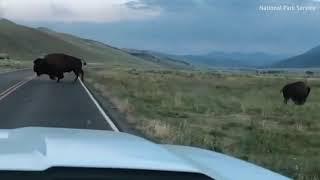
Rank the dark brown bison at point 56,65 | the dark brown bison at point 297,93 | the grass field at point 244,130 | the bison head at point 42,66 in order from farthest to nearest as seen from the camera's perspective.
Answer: the bison head at point 42,66
the dark brown bison at point 56,65
the dark brown bison at point 297,93
the grass field at point 244,130

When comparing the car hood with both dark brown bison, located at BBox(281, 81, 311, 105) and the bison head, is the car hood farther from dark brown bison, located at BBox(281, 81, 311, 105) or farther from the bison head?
the bison head

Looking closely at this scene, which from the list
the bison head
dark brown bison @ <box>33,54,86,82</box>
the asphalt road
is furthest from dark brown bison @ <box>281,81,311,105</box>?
the bison head

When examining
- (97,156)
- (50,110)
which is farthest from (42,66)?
(97,156)

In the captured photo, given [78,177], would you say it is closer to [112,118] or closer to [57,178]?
[57,178]

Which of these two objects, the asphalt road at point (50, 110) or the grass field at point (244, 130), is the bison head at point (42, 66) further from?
the asphalt road at point (50, 110)

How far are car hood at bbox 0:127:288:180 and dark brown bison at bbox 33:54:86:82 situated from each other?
4395 cm

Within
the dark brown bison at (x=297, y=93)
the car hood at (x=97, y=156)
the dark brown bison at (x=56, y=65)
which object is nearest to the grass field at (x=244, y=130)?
the dark brown bison at (x=297, y=93)

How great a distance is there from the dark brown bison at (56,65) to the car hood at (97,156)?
144 ft

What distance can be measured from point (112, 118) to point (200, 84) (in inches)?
1608

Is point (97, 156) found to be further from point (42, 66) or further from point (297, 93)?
point (42, 66)

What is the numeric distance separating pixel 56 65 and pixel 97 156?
45616 millimetres

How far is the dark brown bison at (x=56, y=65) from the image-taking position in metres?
48.3

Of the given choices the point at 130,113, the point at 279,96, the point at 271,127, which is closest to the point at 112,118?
the point at 130,113

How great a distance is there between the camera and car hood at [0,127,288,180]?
3246 mm
